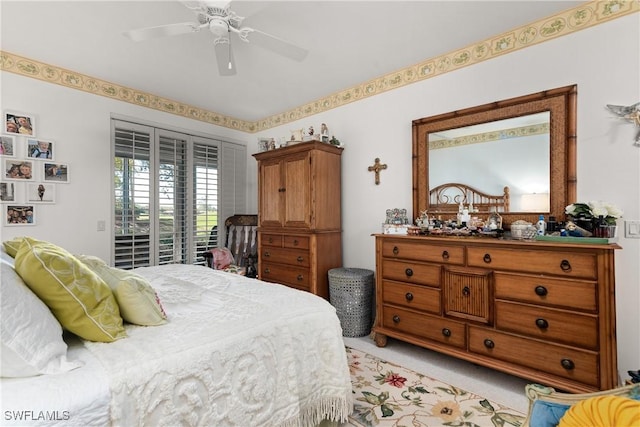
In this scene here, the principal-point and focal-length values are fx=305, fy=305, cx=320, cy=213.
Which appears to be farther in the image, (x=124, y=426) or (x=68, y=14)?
(x=68, y=14)

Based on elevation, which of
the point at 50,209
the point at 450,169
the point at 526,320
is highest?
the point at 450,169

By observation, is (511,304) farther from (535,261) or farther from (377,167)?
(377,167)

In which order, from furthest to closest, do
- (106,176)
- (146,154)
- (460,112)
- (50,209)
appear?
(146,154)
(106,176)
(50,209)
(460,112)

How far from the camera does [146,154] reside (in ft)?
12.0

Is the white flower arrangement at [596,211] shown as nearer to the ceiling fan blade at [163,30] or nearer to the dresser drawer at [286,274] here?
the dresser drawer at [286,274]

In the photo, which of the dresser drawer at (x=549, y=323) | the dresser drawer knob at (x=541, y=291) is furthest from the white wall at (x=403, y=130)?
the dresser drawer knob at (x=541, y=291)

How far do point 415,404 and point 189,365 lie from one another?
1560 millimetres

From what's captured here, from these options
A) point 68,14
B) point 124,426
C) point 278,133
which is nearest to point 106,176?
point 68,14

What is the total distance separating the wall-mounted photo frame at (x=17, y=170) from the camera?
2686 millimetres

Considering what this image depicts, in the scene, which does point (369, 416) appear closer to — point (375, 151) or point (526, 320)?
point (526, 320)

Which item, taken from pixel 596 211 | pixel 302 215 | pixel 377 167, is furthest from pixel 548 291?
pixel 302 215

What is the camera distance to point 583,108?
86.2 inches

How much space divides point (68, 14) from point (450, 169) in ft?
10.7

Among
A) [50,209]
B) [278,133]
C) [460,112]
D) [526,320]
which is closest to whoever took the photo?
[526,320]
